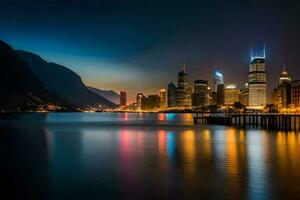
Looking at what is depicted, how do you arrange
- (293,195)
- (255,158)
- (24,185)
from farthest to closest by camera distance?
1. (255,158)
2. (24,185)
3. (293,195)

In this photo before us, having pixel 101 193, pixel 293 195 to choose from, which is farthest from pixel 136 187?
pixel 293 195

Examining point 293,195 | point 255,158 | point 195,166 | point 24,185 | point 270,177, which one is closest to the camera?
point 293,195

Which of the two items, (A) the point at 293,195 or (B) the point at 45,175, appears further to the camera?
(B) the point at 45,175

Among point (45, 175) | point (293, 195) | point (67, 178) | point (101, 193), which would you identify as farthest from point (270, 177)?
point (45, 175)

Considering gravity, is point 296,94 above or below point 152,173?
above

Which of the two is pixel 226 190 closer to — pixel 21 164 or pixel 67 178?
pixel 67 178

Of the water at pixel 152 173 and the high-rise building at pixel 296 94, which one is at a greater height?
the high-rise building at pixel 296 94

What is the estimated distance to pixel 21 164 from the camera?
94.7 feet

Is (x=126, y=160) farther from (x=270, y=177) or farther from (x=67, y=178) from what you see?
(x=270, y=177)

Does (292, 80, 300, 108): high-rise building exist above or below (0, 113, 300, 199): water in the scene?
above

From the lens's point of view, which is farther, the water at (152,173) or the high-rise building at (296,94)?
the high-rise building at (296,94)

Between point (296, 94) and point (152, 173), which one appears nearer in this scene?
point (152, 173)

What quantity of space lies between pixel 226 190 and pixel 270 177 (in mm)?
5016

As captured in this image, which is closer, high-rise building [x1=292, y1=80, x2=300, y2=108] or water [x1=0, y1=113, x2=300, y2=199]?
water [x1=0, y1=113, x2=300, y2=199]
